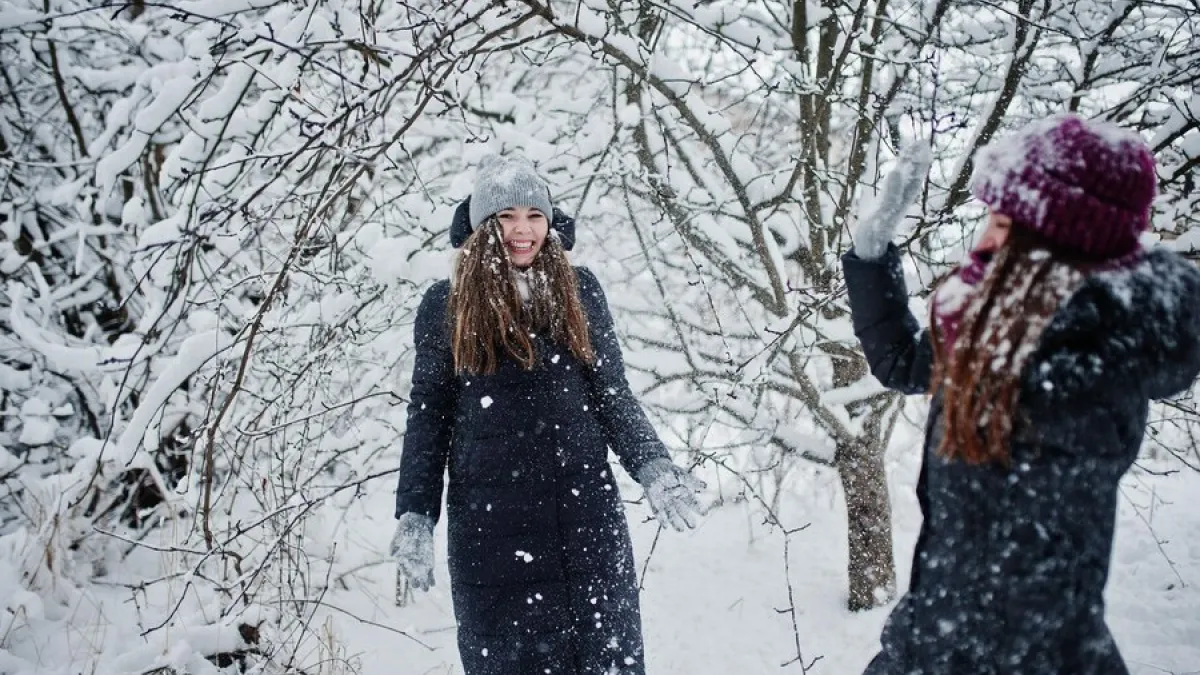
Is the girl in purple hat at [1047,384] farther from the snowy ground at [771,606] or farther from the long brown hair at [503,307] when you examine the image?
the snowy ground at [771,606]

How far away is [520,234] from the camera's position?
229 cm

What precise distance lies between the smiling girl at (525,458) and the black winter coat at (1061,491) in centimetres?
79

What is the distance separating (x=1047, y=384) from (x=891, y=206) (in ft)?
1.50

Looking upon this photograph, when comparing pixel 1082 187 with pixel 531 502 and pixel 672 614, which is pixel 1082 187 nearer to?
pixel 531 502

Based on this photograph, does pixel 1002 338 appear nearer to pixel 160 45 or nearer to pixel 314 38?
pixel 314 38

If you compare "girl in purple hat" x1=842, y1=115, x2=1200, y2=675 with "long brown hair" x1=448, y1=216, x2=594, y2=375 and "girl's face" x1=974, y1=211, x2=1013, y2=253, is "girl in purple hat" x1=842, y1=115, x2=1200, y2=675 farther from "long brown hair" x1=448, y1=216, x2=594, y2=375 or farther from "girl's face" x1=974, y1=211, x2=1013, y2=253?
"long brown hair" x1=448, y1=216, x2=594, y2=375

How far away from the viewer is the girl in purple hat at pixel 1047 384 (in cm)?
130

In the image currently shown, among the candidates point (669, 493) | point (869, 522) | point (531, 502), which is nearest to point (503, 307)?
point (531, 502)

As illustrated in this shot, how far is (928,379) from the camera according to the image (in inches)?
62.4

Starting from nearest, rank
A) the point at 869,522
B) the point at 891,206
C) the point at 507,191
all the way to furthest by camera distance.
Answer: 1. the point at 891,206
2. the point at 507,191
3. the point at 869,522

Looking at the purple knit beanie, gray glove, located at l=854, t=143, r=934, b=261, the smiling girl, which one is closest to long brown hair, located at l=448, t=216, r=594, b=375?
the smiling girl

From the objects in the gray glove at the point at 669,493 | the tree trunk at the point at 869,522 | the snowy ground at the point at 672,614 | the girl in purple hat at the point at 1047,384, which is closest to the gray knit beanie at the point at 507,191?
the gray glove at the point at 669,493

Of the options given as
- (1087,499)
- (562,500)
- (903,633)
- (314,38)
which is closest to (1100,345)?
(1087,499)

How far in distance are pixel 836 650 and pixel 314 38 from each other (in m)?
3.42
